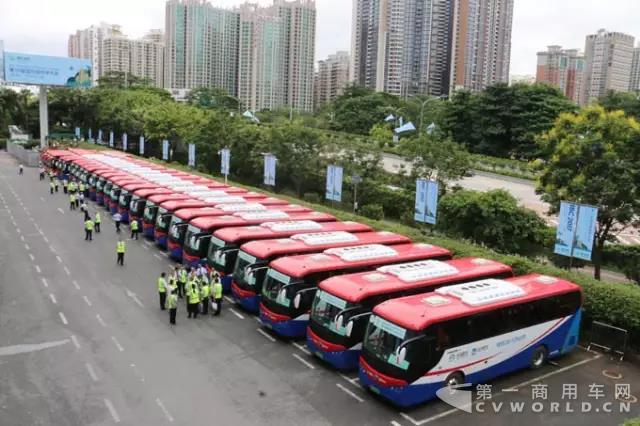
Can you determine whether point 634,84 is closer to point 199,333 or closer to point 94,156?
point 94,156

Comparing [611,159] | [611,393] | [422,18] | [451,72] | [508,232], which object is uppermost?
[422,18]

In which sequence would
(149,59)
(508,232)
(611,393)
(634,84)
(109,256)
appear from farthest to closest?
(149,59), (634,84), (508,232), (109,256), (611,393)

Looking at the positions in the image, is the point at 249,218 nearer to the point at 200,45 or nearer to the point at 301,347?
the point at 301,347

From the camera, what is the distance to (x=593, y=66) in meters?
108

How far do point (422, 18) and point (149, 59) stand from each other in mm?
68355

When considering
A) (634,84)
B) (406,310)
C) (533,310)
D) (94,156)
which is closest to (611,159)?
(533,310)

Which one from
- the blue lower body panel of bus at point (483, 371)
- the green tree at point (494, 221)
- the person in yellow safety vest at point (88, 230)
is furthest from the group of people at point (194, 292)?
the green tree at point (494, 221)

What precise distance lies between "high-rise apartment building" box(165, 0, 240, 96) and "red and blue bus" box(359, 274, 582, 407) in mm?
110841

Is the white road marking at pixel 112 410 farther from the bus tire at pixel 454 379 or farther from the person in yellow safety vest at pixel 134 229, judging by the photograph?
the person in yellow safety vest at pixel 134 229

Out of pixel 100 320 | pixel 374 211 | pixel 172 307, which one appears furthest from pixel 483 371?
pixel 374 211

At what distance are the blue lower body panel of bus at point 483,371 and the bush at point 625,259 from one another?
34.6 feet

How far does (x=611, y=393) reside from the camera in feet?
46.1

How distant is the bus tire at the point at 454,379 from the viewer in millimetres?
12953

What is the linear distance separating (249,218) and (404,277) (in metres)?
9.78
